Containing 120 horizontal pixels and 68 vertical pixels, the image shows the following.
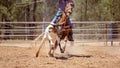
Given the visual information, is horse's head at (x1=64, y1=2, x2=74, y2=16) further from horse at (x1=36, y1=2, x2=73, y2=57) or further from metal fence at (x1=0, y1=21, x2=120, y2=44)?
metal fence at (x1=0, y1=21, x2=120, y2=44)

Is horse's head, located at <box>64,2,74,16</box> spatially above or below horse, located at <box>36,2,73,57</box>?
above

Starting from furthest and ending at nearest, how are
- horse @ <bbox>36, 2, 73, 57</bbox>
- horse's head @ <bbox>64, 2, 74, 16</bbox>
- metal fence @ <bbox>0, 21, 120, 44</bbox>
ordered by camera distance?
metal fence @ <bbox>0, 21, 120, 44</bbox>
horse @ <bbox>36, 2, 73, 57</bbox>
horse's head @ <bbox>64, 2, 74, 16</bbox>

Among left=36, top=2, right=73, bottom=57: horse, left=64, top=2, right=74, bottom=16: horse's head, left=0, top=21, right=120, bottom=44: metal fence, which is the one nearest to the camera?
left=64, top=2, right=74, bottom=16: horse's head

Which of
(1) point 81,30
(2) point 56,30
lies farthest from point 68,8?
(1) point 81,30

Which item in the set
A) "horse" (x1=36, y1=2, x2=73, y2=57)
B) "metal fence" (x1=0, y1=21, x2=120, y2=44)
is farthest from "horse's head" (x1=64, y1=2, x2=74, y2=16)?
"metal fence" (x1=0, y1=21, x2=120, y2=44)

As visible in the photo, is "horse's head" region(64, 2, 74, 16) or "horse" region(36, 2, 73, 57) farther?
"horse" region(36, 2, 73, 57)

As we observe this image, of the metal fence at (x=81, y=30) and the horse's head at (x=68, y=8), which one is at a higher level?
the horse's head at (x=68, y=8)

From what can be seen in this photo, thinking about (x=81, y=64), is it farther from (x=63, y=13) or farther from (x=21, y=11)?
(x=21, y=11)

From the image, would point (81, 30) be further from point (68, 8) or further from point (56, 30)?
point (68, 8)

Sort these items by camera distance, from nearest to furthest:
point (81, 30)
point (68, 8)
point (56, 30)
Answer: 1. point (68, 8)
2. point (56, 30)
3. point (81, 30)

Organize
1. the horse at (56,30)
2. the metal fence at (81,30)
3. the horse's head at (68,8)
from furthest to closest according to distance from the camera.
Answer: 1. the metal fence at (81,30)
2. the horse at (56,30)
3. the horse's head at (68,8)

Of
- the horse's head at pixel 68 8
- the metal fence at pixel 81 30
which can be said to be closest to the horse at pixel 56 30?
the horse's head at pixel 68 8

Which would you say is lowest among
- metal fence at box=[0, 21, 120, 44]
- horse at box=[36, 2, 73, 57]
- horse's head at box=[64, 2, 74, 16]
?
metal fence at box=[0, 21, 120, 44]

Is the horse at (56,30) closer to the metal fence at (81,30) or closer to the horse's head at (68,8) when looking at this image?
the horse's head at (68,8)
